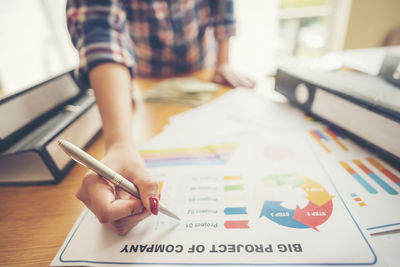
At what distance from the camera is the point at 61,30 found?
175 centimetres

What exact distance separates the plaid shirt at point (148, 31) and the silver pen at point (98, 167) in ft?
0.83

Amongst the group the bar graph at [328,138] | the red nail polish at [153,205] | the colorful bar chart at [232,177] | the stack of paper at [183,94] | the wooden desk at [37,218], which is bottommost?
the wooden desk at [37,218]

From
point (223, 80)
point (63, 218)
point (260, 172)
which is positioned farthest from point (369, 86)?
point (63, 218)

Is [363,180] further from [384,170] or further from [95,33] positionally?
[95,33]

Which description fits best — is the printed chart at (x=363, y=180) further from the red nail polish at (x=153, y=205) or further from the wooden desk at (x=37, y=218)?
the wooden desk at (x=37, y=218)

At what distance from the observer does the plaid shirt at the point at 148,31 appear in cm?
43

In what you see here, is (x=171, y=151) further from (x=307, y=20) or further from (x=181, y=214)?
(x=307, y=20)

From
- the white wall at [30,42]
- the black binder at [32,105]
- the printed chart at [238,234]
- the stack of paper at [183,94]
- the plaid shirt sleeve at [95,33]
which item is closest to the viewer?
the printed chart at [238,234]

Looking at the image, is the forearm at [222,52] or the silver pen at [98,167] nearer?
the silver pen at [98,167]

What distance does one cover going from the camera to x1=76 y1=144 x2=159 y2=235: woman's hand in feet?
0.72

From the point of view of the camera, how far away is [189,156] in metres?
0.35

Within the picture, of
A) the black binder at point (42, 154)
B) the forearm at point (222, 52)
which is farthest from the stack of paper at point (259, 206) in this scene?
the forearm at point (222, 52)

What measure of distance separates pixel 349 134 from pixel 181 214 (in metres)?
0.30

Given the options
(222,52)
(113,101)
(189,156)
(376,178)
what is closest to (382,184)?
(376,178)
